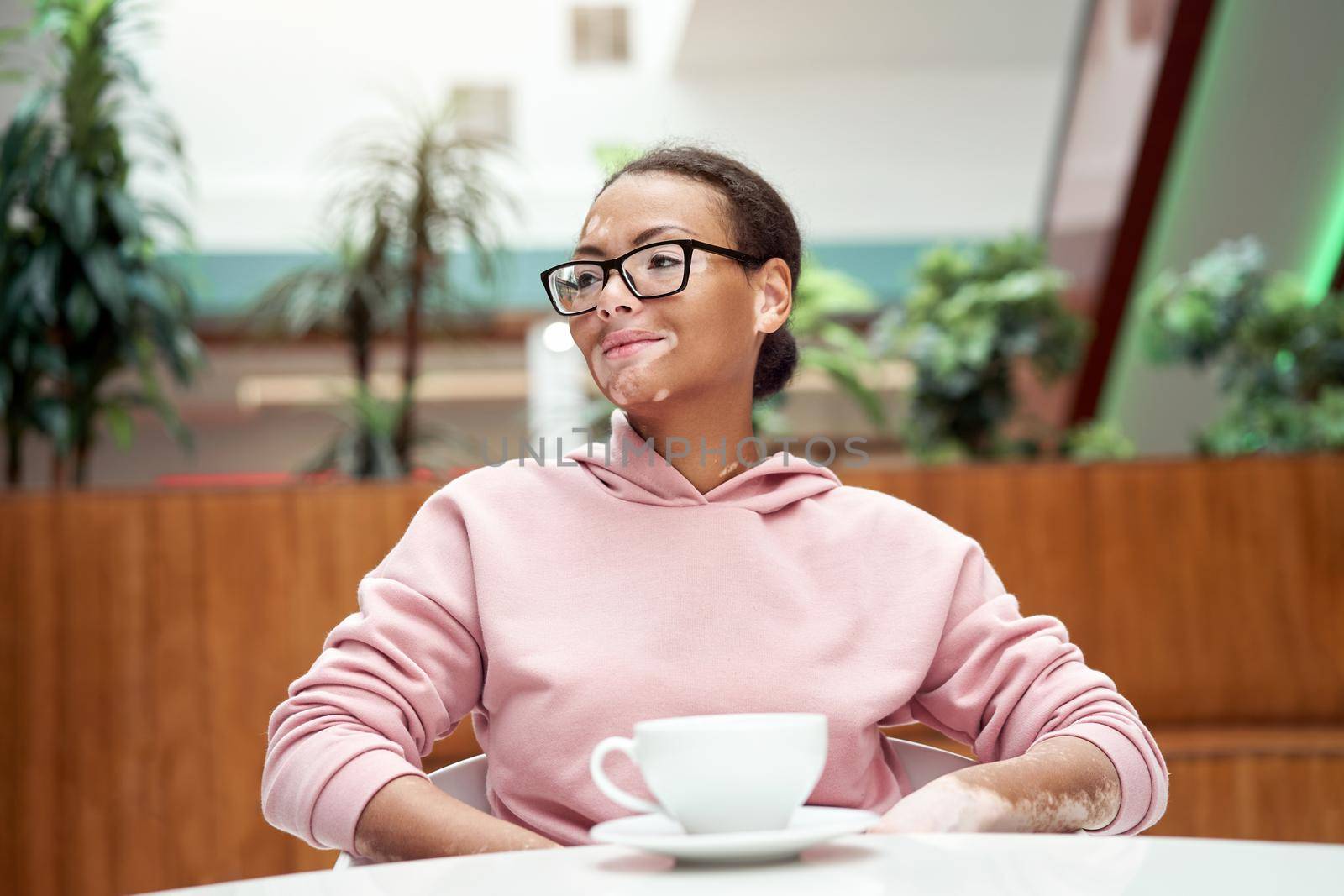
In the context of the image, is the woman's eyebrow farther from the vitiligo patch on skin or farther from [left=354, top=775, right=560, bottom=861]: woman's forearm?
[left=354, top=775, right=560, bottom=861]: woman's forearm

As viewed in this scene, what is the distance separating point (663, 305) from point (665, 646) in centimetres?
32

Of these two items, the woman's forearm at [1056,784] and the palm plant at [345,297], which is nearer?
the woman's forearm at [1056,784]

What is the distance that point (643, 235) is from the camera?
1.22m

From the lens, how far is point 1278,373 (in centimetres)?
A: 324

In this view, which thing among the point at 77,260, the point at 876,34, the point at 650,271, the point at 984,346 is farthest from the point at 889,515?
the point at 876,34

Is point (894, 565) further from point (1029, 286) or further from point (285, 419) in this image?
point (285, 419)

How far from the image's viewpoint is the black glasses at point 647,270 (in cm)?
122

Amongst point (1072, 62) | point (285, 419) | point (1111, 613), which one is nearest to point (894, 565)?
point (1111, 613)

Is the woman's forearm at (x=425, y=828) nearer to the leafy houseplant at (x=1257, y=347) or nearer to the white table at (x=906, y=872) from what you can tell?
the white table at (x=906, y=872)

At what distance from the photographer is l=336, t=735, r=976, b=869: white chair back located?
1.14 m

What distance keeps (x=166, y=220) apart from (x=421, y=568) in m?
2.50

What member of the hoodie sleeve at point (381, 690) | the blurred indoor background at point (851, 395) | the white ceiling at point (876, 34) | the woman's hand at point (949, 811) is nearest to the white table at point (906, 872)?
the woman's hand at point (949, 811)

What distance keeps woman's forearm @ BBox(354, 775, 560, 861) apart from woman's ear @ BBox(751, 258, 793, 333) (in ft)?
1.96

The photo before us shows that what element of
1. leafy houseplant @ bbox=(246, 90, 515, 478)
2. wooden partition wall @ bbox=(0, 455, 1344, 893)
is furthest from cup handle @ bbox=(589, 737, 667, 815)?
leafy houseplant @ bbox=(246, 90, 515, 478)
